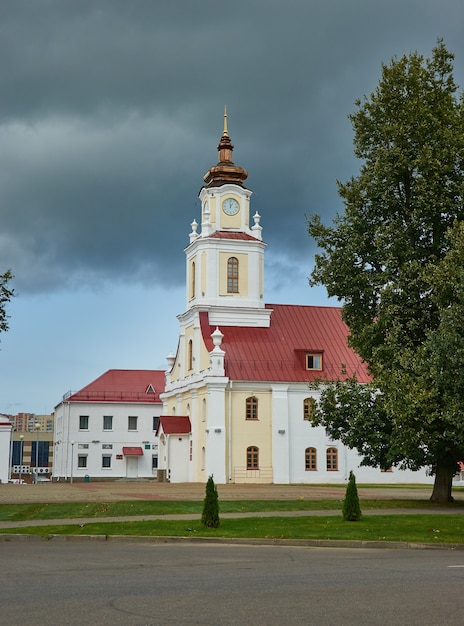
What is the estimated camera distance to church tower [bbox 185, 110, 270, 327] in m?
68.6

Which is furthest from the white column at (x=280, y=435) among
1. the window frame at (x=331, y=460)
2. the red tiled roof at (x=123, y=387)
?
the red tiled roof at (x=123, y=387)

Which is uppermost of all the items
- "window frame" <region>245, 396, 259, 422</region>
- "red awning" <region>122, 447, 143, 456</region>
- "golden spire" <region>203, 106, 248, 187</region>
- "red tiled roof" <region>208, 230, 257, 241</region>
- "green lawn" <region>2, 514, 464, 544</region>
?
"golden spire" <region>203, 106, 248, 187</region>

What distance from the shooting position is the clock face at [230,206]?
2793 inches

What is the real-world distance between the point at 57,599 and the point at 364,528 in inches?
515

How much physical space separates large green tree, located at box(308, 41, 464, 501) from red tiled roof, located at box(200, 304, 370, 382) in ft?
91.5

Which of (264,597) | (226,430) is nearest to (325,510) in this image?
(264,597)

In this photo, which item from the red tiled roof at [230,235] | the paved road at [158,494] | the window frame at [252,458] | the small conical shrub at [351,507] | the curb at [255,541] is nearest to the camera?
the curb at [255,541]

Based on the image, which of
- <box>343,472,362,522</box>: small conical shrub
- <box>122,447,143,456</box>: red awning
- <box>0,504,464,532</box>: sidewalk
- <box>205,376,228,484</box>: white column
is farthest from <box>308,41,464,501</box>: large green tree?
<box>122,447,143,456</box>: red awning

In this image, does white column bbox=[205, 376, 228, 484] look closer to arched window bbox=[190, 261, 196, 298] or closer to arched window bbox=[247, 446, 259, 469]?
arched window bbox=[247, 446, 259, 469]

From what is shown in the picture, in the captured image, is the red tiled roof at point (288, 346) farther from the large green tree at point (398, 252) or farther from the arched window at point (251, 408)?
the large green tree at point (398, 252)

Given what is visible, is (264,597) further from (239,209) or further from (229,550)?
(239,209)

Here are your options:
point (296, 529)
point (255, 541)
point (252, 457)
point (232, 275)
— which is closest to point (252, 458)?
point (252, 457)

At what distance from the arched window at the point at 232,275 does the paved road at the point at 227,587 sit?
51659mm

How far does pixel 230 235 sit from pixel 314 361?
12.3 metres
